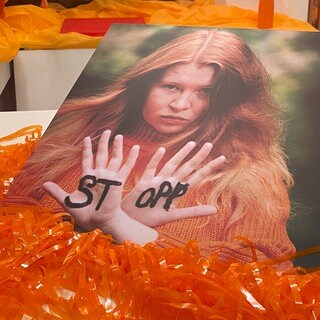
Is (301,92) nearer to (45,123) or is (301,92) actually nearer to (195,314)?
(195,314)

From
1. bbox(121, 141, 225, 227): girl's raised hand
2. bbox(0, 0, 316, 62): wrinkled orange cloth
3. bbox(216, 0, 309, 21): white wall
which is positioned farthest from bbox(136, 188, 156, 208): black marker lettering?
bbox(216, 0, 309, 21): white wall

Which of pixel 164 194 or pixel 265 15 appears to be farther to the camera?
pixel 265 15

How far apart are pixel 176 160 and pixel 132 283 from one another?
0.44ft

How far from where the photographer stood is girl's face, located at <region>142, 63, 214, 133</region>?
540 millimetres

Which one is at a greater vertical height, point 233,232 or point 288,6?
point 233,232

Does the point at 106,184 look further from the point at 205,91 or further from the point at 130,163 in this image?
the point at 205,91

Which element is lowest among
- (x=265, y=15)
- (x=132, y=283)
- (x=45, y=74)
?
(x=45, y=74)

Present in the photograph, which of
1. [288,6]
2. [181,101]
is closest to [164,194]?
[181,101]

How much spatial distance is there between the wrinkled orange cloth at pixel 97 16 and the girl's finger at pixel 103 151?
1078 mm

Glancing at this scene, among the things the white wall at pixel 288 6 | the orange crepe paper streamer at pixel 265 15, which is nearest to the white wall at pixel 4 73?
the orange crepe paper streamer at pixel 265 15

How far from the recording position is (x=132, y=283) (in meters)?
0.42

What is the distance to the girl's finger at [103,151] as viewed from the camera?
0.51 meters

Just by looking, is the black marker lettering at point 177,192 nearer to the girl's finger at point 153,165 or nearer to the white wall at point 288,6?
the girl's finger at point 153,165

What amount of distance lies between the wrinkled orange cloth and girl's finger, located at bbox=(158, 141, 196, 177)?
44.7 inches
